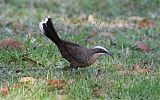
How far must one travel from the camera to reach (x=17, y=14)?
11805 millimetres

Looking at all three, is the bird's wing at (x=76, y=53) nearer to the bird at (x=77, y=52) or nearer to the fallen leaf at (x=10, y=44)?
the bird at (x=77, y=52)

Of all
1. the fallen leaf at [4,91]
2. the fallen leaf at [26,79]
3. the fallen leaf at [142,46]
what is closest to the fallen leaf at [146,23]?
the fallen leaf at [142,46]

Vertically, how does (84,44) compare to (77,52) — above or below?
above

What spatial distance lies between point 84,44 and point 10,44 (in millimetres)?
1087

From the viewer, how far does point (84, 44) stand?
8.36 metres

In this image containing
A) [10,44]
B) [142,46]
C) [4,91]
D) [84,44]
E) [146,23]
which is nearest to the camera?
[4,91]

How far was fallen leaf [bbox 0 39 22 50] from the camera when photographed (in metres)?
7.85

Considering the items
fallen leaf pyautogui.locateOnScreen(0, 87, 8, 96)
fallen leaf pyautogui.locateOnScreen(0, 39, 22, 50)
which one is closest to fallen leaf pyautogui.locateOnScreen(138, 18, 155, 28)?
fallen leaf pyautogui.locateOnScreen(0, 39, 22, 50)

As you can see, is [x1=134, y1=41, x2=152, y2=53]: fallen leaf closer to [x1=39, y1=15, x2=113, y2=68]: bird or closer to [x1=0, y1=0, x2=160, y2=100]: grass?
[x1=0, y1=0, x2=160, y2=100]: grass

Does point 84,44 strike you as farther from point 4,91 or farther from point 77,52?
point 4,91

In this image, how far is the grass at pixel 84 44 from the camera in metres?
5.82

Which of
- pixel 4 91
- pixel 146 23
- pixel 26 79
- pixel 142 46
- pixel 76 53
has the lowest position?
pixel 4 91

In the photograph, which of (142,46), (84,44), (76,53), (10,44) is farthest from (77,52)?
(142,46)

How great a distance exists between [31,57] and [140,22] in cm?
406
